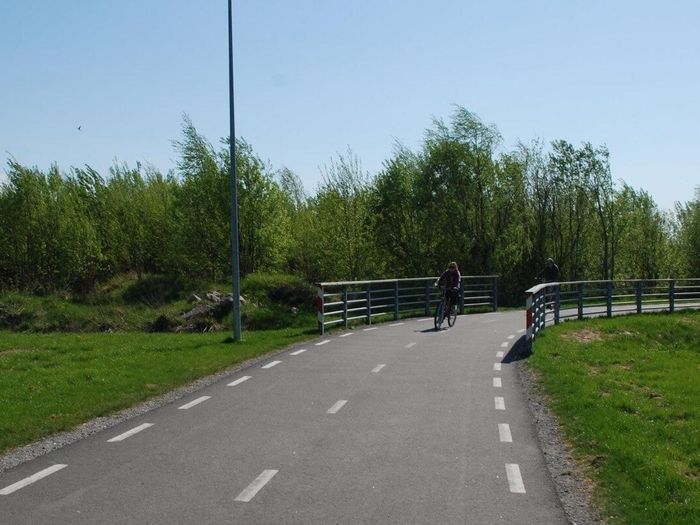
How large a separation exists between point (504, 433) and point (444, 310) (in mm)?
13499

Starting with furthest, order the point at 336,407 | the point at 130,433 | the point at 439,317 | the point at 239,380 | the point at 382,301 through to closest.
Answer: the point at 382,301 < the point at 439,317 < the point at 239,380 < the point at 336,407 < the point at 130,433

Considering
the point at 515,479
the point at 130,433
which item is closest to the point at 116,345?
the point at 130,433

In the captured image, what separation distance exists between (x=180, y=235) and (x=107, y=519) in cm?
3423

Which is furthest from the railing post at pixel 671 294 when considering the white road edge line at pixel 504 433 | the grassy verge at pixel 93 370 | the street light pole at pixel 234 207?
the white road edge line at pixel 504 433

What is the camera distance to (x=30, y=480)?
21.3 ft

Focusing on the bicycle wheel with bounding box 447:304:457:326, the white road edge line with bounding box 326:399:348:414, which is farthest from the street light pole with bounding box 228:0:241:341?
the white road edge line with bounding box 326:399:348:414

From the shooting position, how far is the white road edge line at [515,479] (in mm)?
6281

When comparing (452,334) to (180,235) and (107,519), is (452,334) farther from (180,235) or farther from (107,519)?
(180,235)

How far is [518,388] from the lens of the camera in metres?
11.6

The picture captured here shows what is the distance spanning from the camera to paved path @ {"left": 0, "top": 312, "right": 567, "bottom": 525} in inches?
223

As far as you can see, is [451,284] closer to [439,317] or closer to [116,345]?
[439,317]

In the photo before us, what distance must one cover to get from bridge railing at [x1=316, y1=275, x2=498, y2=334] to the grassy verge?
A: 1.46 meters

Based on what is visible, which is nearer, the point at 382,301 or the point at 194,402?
the point at 194,402

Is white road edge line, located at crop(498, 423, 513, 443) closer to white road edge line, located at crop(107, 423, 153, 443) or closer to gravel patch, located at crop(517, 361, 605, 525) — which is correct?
gravel patch, located at crop(517, 361, 605, 525)
